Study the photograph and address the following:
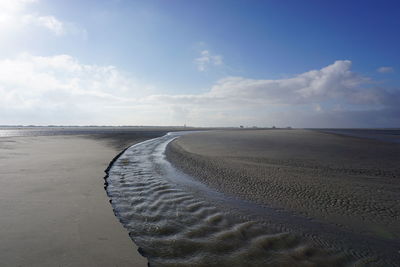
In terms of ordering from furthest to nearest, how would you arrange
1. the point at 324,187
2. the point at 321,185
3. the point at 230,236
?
the point at 321,185 → the point at 324,187 → the point at 230,236

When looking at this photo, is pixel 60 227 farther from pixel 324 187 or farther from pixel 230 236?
pixel 324 187

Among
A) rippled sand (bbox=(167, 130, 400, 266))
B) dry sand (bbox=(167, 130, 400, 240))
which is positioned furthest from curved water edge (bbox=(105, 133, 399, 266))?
dry sand (bbox=(167, 130, 400, 240))

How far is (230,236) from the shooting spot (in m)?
5.20

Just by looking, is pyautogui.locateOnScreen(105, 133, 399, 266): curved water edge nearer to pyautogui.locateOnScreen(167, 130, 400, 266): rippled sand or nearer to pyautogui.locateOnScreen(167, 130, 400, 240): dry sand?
pyautogui.locateOnScreen(167, 130, 400, 266): rippled sand

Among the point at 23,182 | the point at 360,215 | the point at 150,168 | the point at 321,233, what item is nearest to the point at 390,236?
the point at 360,215

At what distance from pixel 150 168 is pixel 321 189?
32.3 ft

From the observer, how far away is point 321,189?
8.81m

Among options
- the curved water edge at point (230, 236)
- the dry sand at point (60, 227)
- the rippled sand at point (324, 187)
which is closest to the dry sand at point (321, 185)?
the rippled sand at point (324, 187)

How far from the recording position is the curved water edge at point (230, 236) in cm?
430

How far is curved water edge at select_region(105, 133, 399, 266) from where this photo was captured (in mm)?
4301

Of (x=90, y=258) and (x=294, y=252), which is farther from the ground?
(x=90, y=258)

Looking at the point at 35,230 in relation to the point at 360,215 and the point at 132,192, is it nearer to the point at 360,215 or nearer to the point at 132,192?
the point at 132,192

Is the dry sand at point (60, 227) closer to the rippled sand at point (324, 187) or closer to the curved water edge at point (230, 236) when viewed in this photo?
the curved water edge at point (230, 236)

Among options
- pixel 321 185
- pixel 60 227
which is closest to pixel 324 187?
pixel 321 185
